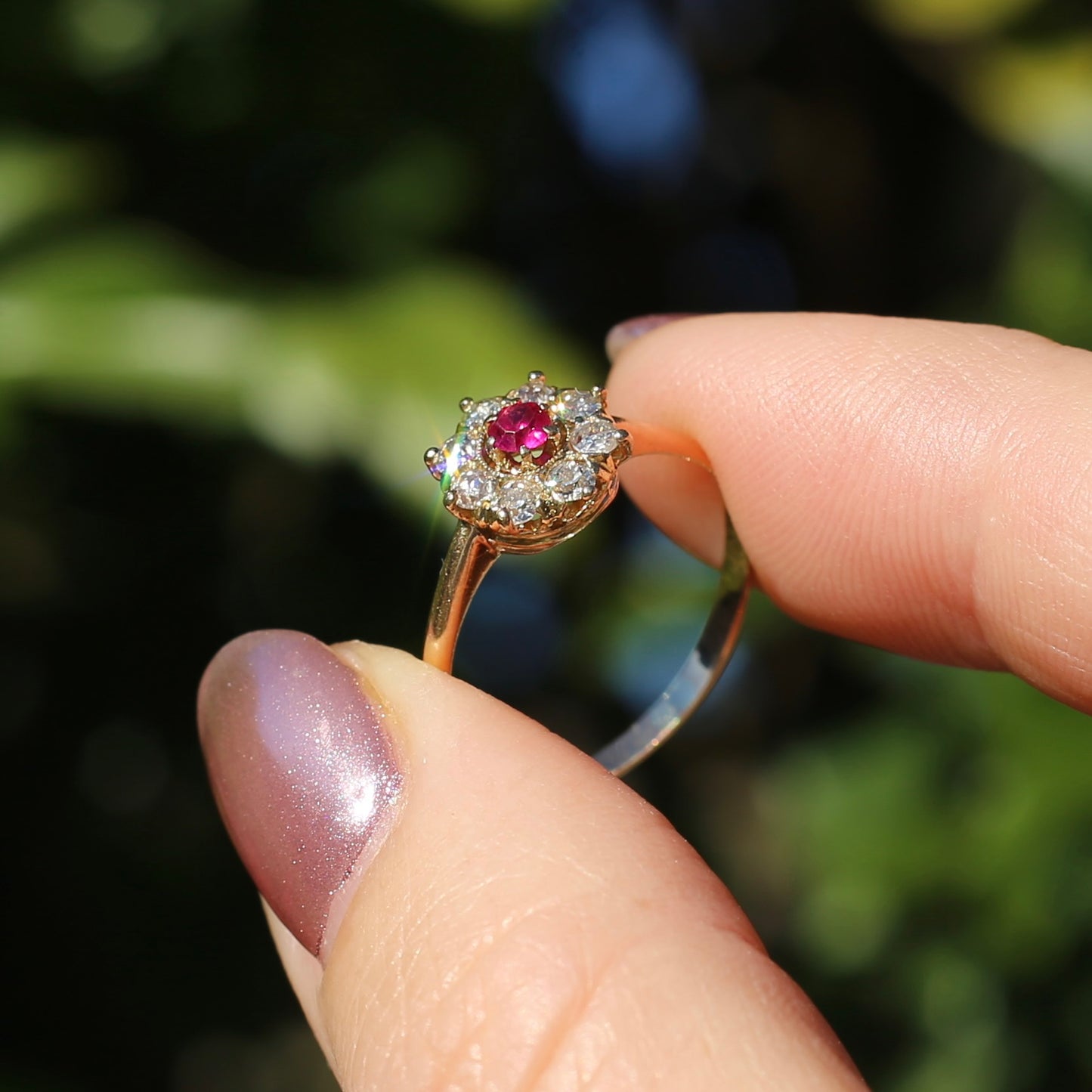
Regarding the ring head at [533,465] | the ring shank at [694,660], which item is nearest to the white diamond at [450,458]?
the ring head at [533,465]

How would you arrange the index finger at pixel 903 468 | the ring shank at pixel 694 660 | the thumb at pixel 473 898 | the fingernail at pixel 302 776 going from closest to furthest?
the thumb at pixel 473 898, the fingernail at pixel 302 776, the index finger at pixel 903 468, the ring shank at pixel 694 660

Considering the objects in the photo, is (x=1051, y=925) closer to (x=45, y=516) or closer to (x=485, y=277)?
(x=485, y=277)

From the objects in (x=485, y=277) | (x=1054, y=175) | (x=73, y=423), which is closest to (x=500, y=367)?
(x=485, y=277)

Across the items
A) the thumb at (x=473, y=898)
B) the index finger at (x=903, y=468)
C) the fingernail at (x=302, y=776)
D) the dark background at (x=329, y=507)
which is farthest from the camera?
the dark background at (x=329, y=507)

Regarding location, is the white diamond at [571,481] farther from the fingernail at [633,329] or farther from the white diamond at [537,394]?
the fingernail at [633,329]

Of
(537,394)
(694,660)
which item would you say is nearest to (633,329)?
(537,394)

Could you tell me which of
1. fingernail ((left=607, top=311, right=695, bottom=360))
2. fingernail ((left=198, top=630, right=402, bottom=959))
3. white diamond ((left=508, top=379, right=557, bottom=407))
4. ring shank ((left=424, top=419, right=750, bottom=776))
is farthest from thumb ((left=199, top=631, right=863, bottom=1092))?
fingernail ((left=607, top=311, right=695, bottom=360))
